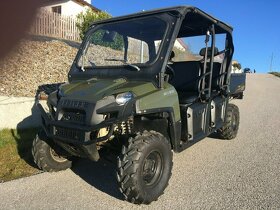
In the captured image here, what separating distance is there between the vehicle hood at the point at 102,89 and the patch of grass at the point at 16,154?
1402mm

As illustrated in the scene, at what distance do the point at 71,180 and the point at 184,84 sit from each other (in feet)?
9.69

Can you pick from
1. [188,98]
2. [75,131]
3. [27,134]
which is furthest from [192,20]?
[27,134]

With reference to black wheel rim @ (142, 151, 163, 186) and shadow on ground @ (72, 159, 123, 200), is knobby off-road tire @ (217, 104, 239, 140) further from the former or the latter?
black wheel rim @ (142, 151, 163, 186)

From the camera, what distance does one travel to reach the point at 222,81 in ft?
20.9

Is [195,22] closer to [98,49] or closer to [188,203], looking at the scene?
[98,49]

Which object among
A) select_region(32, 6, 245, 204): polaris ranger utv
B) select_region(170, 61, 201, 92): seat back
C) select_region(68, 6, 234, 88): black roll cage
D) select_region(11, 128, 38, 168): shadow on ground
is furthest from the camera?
select_region(170, 61, 201, 92): seat back

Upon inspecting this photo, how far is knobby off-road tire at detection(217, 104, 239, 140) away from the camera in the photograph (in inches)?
266

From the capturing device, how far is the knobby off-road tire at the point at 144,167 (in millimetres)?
3580

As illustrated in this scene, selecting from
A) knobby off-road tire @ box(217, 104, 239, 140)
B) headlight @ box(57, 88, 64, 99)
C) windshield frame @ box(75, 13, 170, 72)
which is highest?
windshield frame @ box(75, 13, 170, 72)

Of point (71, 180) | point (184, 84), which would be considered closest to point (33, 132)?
point (71, 180)

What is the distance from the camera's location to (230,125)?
6.81m

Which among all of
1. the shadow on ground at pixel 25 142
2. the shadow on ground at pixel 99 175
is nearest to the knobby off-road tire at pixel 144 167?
the shadow on ground at pixel 99 175

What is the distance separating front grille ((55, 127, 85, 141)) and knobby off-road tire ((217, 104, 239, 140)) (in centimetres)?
377

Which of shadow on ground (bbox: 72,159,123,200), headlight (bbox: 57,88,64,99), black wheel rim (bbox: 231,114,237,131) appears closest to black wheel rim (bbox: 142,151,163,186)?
shadow on ground (bbox: 72,159,123,200)
